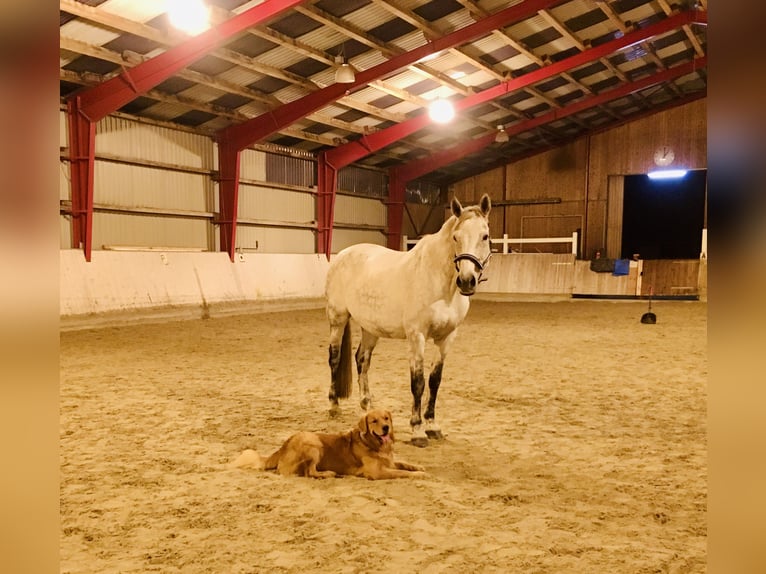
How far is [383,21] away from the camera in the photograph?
11422 mm

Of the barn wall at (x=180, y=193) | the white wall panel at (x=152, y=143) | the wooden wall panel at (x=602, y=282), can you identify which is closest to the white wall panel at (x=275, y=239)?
the barn wall at (x=180, y=193)

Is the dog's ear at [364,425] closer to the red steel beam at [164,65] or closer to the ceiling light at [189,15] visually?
the red steel beam at [164,65]

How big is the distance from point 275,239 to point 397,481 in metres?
13.8

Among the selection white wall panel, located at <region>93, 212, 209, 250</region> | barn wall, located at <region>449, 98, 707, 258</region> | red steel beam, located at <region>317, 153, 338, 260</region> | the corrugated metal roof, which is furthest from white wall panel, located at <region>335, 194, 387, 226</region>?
white wall panel, located at <region>93, 212, 209, 250</region>

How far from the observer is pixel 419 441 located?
13.6 feet

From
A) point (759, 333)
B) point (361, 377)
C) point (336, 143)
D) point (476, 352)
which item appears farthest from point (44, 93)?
point (336, 143)

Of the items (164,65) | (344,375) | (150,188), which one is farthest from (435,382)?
(150,188)

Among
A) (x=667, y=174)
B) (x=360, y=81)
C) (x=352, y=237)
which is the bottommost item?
(x=352, y=237)

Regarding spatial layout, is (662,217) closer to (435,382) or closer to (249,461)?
(435,382)

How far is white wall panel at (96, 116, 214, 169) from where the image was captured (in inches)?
486

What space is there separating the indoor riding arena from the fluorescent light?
0.24 feet

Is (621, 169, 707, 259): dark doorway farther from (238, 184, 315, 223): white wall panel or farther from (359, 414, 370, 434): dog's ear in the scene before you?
(359, 414, 370, 434): dog's ear

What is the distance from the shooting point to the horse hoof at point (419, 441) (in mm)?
4137

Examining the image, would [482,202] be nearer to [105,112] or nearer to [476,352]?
[476,352]
